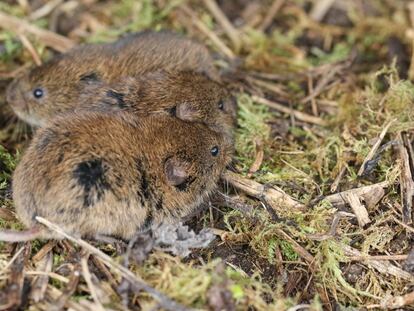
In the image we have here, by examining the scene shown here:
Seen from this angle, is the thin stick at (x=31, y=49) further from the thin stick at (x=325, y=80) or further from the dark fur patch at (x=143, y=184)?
the thin stick at (x=325, y=80)

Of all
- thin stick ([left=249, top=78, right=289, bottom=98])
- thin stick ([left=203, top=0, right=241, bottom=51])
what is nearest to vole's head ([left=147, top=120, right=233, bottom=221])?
thin stick ([left=249, top=78, right=289, bottom=98])

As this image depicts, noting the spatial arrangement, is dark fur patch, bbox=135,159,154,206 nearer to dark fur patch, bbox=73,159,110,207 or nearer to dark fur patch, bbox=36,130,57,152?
dark fur patch, bbox=73,159,110,207

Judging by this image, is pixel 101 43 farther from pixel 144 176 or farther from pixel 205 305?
pixel 205 305

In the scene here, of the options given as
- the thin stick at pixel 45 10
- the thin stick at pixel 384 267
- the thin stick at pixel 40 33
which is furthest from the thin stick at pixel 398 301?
the thin stick at pixel 45 10

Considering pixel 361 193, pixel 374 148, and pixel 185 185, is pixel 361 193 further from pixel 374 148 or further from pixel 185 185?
pixel 185 185

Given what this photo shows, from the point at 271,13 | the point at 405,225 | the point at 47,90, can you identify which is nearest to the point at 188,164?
the point at 405,225

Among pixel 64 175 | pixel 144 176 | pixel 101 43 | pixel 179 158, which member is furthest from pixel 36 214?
pixel 101 43
